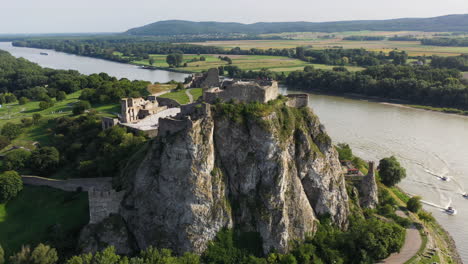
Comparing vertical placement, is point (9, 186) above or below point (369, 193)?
above

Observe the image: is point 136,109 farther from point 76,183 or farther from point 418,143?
point 418,143

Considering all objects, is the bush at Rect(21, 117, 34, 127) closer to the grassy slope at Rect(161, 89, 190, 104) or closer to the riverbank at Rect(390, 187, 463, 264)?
the grassy slope at Rect(161, 89, 190, 104)

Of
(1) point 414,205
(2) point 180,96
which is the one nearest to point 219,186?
(1) point 414,205

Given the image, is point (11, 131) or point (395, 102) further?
point (395, 102)

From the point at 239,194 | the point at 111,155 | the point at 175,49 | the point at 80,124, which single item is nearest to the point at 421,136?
the point at 239,194

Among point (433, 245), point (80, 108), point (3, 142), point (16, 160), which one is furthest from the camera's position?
point (80, 108)

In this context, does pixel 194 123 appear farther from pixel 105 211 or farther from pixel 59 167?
pixel 59 167

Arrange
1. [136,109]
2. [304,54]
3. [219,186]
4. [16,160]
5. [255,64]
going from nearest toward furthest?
[219,186] < [16,160] < [136,109] < [255,64] < [304,54]

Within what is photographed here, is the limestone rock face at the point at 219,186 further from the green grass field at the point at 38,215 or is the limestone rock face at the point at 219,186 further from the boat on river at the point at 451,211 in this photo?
the boat on river at the point at 451,211
